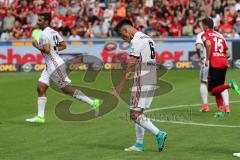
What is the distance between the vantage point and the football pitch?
12.3 metres

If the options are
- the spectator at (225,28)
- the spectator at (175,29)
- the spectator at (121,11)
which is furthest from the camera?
the spectator at (121,11)

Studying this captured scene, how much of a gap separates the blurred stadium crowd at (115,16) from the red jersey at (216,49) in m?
14.2

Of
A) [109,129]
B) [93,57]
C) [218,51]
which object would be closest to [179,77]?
[93,57]

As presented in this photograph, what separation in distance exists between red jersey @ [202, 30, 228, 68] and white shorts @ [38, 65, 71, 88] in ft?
11.5

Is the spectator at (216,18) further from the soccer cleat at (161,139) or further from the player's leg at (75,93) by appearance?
the soccer cleat at (161,139)

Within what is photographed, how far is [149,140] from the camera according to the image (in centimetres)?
1396

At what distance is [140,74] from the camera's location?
12.4 metres

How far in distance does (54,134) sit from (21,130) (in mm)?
966

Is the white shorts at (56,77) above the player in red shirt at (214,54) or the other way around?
the other way around

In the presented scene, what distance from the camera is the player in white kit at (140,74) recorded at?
476 inches

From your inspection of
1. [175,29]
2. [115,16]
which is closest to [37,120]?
[175,29]

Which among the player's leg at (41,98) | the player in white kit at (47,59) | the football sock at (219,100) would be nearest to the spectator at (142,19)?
the football sock at (219,100)

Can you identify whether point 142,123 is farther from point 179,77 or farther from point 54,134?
point 179,77

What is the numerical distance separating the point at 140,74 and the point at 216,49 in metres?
5.02
